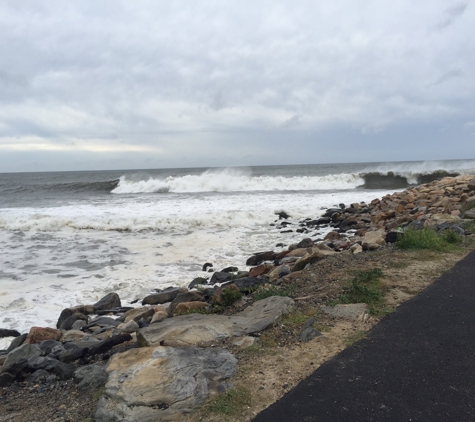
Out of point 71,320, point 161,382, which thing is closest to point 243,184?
point 71,320

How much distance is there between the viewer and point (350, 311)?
446 cm

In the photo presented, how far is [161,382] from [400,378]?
5.99ft

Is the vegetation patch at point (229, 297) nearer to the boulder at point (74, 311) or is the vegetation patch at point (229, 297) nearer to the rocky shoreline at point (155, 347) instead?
the rocky shoreline at point (155, 347)

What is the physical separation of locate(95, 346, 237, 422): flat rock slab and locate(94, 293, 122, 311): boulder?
386cm

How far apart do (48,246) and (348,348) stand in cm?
1156

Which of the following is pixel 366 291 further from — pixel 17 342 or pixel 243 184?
pixel 243 184

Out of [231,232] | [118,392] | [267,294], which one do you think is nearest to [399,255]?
[267,294]

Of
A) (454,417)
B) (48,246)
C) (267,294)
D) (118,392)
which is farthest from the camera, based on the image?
(48,246)

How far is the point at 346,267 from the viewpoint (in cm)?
631

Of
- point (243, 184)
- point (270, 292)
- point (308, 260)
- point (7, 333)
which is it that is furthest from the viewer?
point (243, 184)

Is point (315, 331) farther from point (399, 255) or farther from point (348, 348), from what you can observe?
point (399, 255)

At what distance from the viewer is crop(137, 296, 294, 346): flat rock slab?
403cm

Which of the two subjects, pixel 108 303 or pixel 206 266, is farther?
pixel 206 266

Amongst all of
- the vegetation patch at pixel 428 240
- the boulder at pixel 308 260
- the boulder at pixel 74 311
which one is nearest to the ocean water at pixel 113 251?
the boulder at pixel 74 311
